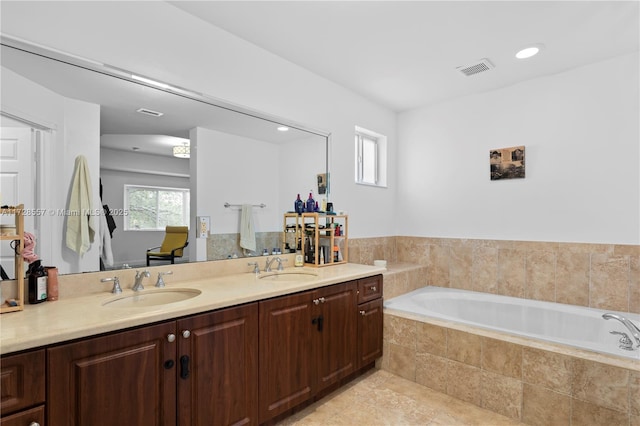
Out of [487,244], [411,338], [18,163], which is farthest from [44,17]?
[487,244]

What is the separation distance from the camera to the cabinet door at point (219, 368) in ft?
4.77

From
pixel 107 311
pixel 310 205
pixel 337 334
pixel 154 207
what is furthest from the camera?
pixel 310 205

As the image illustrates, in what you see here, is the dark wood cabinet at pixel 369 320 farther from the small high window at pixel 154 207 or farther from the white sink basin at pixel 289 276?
the small high window at pixel 154 207

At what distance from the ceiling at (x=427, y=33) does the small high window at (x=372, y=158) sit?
0.77m

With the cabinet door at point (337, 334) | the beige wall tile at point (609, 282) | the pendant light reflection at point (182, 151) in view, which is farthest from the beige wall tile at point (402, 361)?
the pendant light reflection at point (182, 151)

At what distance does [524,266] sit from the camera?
305 cm

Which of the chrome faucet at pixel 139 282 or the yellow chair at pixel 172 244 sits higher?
the yellow chair at pixel 172 244

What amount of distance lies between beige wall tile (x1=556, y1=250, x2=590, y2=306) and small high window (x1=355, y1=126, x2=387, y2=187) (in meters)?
1.82

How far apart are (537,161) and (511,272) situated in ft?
3.47

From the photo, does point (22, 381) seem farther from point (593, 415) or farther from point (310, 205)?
point (593, 415)

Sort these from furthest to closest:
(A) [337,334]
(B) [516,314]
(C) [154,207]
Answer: (B) [516,314], (A) [337,334], (C) [154,207]

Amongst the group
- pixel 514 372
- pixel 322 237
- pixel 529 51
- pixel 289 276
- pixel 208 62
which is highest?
pixel 529 51

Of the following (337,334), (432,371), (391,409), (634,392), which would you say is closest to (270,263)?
(337,334)

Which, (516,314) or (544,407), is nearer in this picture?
(544,407)
